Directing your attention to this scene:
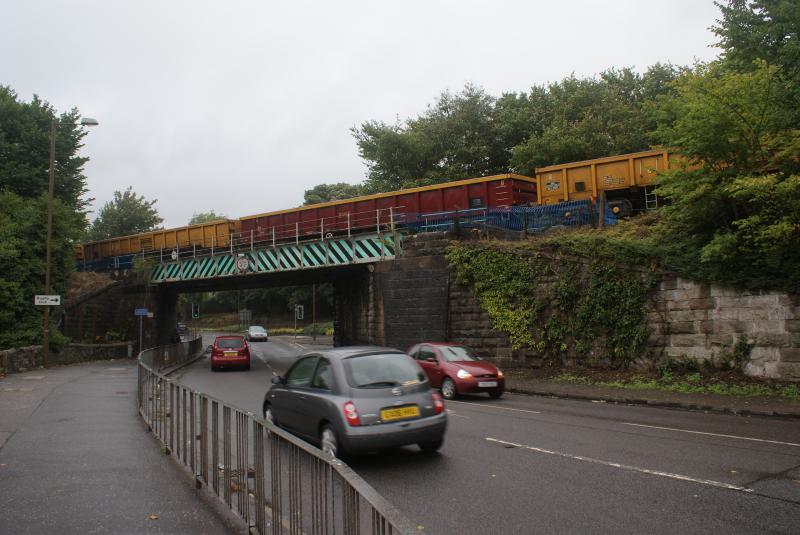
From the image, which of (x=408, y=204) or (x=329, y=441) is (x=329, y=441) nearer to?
(x=329, y=441)

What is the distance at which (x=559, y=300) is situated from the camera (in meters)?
19.0

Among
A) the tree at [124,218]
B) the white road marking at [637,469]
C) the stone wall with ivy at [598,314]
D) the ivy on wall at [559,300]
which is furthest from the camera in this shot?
the tree at [124,218]

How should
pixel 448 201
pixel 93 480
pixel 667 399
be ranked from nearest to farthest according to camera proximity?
pixel 93 480, pixel 667 399, pixel 448 201

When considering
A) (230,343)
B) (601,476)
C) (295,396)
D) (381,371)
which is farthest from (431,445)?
(230,343)

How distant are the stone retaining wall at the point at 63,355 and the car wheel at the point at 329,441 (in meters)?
19.3

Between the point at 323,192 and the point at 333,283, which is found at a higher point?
the point at 323,192

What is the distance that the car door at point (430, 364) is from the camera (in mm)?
15243

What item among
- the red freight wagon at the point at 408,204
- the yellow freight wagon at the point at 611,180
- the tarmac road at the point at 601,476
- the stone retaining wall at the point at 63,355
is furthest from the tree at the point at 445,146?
the tarmac road at the point at 601,476

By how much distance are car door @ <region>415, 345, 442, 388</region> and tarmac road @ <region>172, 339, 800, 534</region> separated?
3.69 metres

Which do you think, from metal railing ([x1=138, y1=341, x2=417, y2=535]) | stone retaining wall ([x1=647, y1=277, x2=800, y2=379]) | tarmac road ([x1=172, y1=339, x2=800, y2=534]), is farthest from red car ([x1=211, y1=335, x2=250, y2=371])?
metal railing ([x1=138, y1=341, x2=417, y2=535])

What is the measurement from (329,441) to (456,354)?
8357mm

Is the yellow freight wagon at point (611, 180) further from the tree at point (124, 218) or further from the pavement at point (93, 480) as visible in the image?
the tree at point (124, 218)

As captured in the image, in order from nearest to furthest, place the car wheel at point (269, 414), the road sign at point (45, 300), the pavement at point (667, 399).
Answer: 1. the car wheel at point (269, 414)
2. the pavement at point (667, 399)
3. the road sign at point (45, 300)

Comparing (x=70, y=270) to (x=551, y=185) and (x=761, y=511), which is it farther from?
(x=761, y=511)
